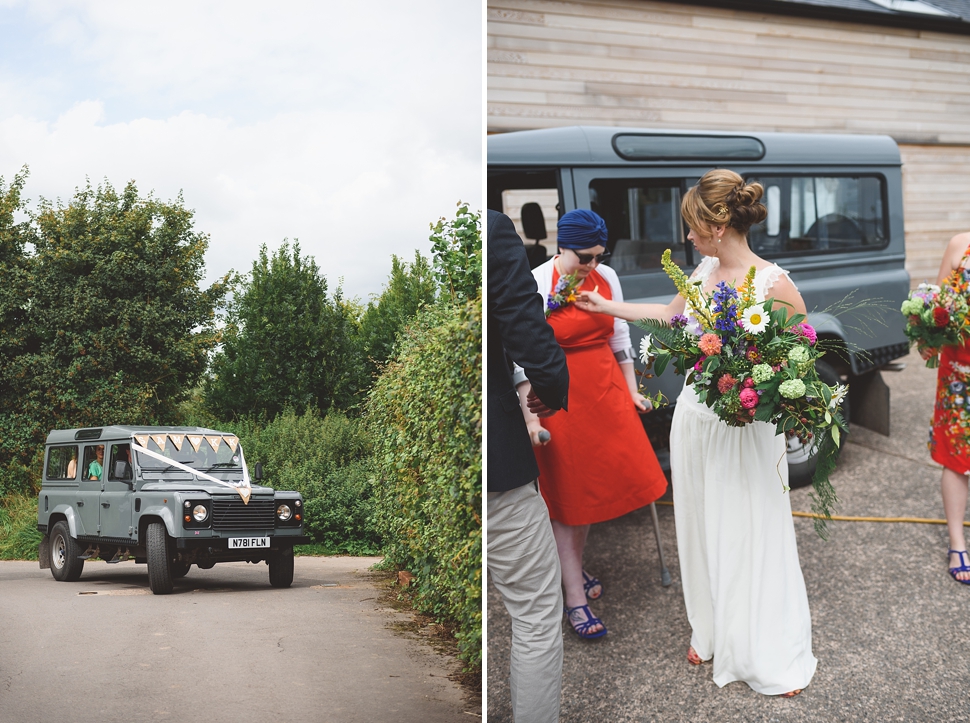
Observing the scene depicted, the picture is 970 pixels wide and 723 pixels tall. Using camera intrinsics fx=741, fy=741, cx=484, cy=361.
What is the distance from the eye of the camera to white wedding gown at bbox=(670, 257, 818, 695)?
2764 millimetres

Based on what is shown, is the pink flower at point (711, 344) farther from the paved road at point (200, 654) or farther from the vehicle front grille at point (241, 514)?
the vehicle front grille at point (241, 514)

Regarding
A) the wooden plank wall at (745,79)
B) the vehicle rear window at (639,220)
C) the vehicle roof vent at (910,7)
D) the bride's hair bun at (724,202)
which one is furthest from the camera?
the vehicle roof vent at (910,7)

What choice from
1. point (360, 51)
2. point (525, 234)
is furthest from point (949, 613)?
point (360, 51)

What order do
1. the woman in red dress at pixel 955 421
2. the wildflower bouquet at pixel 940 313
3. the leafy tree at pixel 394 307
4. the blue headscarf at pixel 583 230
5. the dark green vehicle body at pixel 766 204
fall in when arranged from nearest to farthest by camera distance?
the leafy tree at pixel 394 307 → the blue headscarf at pixel 583 230 → the wildflower bouquet at pixel 940 313 → the woman in red dress at pixel 955 421 → the dark green vehicle body at pixel 766 204

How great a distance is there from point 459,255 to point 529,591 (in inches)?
38.9

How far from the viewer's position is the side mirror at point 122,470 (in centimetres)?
206

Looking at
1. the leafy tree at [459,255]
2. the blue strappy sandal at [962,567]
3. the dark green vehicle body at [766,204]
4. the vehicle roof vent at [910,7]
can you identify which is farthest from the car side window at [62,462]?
the vehicle roof vent at [910,7]

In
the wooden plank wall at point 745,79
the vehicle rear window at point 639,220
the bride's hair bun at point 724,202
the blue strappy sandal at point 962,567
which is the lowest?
the blue strappy sandal at point 962,567

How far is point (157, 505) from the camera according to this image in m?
2.02

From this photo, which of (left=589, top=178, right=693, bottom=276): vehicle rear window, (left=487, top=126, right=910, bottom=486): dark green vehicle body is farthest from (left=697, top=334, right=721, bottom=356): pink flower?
(left=589, top=178, right=693, bottom=276): vehicle rear window

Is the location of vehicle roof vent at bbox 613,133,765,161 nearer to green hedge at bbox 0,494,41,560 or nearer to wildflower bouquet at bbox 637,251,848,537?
wildflower bouquet at bbox 637,251,848,537

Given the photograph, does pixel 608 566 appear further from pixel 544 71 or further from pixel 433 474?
pixel 544 71

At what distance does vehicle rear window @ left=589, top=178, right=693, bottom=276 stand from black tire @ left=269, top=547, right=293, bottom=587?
2834mm

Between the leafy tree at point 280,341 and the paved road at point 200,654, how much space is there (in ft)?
1.54
